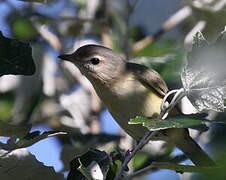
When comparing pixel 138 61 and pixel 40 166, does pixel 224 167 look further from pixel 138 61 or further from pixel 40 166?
pixel 138 61

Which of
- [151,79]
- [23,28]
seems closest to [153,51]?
[151,79]

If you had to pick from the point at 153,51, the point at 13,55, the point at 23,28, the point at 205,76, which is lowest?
the point at 23,28

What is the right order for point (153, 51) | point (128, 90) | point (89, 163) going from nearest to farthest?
point (89, 163) < point (128, 90) < point (153, 51)

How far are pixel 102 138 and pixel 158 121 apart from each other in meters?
1.45

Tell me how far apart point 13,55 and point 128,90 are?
1098 mm

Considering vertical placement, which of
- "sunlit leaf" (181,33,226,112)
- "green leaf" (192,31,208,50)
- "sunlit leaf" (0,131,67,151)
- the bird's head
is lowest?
the bird's head

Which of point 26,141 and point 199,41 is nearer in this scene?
point 199,41

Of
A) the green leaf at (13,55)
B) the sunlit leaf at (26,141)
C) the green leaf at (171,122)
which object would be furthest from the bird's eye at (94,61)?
the green leaf at (171,122)

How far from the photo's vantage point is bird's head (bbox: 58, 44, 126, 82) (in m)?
3.08

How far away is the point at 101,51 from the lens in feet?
10.6

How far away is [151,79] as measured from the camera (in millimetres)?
2969

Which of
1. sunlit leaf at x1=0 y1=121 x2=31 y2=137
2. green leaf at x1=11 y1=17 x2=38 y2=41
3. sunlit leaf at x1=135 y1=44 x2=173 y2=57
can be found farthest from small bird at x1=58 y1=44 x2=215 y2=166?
green leaf at x1=11 y1=17 x2=38 y2=41

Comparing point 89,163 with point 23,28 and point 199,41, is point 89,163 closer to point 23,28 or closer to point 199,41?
point 199,41

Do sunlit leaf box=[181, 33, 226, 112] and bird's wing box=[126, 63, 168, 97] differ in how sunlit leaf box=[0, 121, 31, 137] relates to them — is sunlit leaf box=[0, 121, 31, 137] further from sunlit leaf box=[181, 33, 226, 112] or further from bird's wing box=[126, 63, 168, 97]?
bird's wing box=[126, 63, 168, 97]
